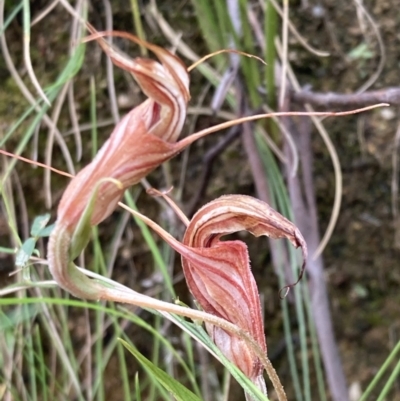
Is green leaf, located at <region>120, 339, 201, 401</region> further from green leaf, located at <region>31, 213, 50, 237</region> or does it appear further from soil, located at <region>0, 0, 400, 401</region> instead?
soil, located at <region>0, 0, 400, 401</region>

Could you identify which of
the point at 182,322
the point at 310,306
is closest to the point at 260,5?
the point at 310,306

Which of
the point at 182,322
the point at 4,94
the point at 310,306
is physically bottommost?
the point at 310,306

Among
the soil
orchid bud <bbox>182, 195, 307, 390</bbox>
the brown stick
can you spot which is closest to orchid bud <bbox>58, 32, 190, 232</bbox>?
orchid bud <bbox>182, 195, 307, 390</bbox>

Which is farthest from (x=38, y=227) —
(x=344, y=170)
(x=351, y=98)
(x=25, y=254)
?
(x=344, y=170)

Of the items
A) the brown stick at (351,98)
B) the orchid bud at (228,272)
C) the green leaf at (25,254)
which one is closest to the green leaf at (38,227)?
the green leaf at (25,254)

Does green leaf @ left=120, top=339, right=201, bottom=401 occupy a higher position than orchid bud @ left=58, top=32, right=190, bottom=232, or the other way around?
orchid bud @ left=58, top=32, right=190, bottom=232

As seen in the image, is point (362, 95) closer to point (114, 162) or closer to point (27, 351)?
point (114, 162)

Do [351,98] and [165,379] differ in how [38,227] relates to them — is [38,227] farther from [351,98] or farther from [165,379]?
[351,98]

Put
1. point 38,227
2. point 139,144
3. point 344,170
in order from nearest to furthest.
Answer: point 139,144, point 38,227, point 344,170
